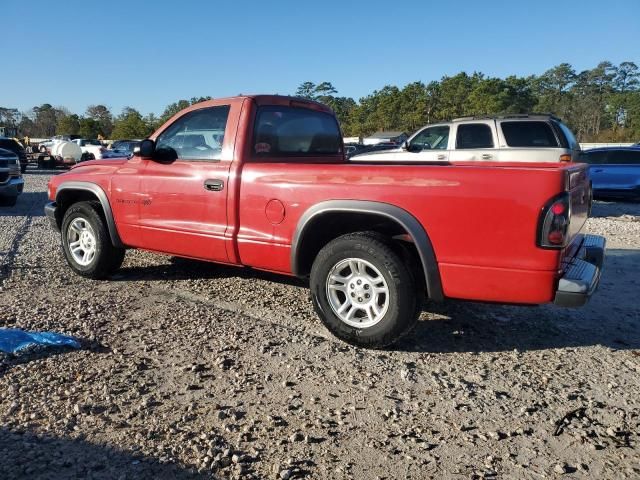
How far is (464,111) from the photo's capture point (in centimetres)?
6725

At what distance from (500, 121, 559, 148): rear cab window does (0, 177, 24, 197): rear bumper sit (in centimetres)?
973

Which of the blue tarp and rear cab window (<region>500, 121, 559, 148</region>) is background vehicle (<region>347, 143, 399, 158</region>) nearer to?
rear cab window (<region>500, 121, 559, 148</region>)

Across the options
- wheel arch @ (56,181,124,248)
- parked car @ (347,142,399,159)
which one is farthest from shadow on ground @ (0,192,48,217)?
parked car @ (347,142,399,159)

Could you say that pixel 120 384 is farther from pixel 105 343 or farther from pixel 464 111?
pixel 464 111

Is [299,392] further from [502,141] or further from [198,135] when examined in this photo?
[502,141]

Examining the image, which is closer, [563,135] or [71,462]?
[71,462]

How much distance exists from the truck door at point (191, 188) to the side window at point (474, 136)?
21.0 ft

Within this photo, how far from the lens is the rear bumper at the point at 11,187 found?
11039mm

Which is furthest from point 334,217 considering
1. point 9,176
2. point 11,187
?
point 9,176

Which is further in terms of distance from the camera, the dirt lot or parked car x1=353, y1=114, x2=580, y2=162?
parked car x1=353, y1=114, x2=580, y2=162

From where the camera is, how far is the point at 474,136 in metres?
10.1

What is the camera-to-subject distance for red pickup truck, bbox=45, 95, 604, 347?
3.39 meters

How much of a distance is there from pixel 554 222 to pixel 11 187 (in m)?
11.1

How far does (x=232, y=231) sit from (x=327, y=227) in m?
0.83
